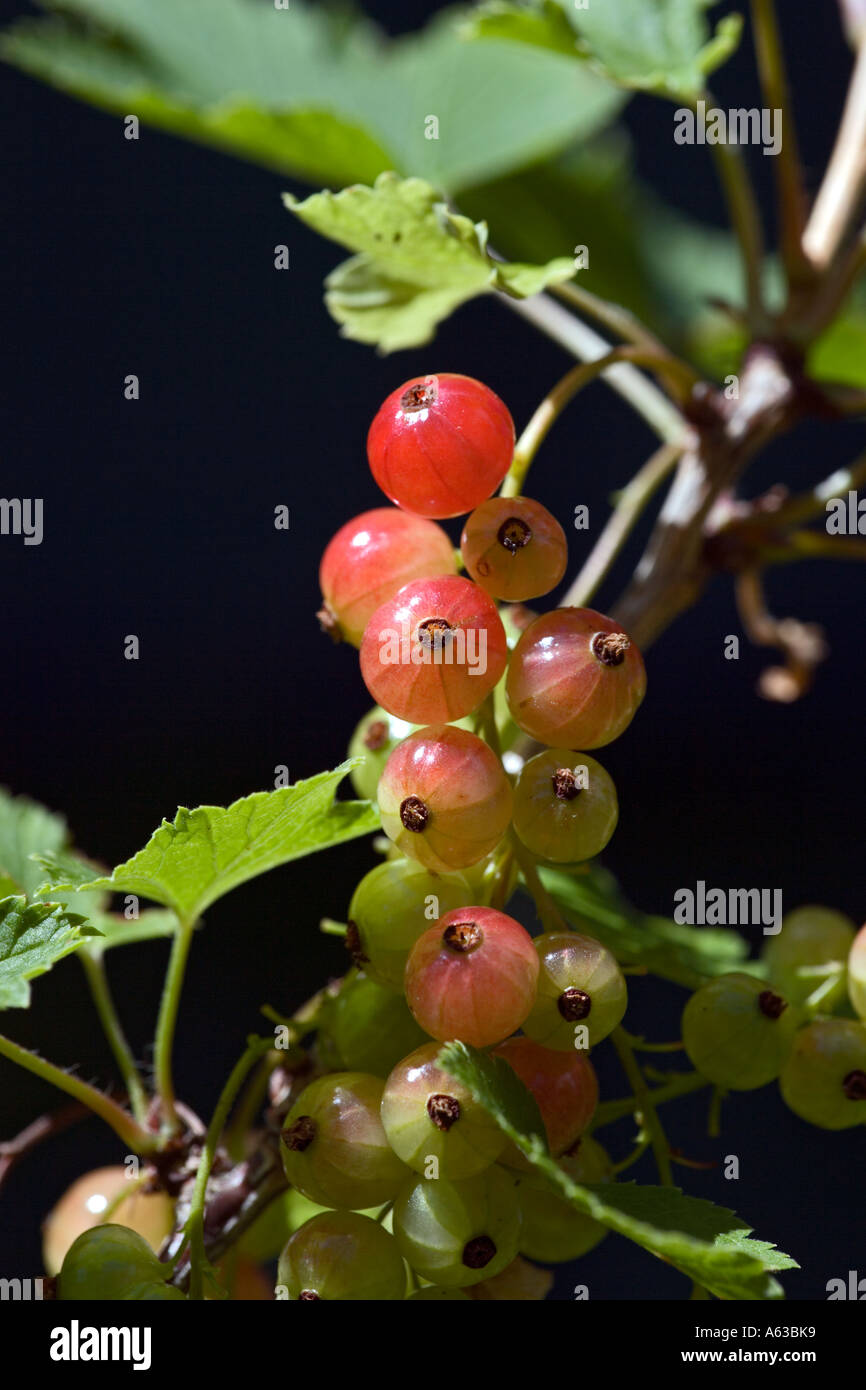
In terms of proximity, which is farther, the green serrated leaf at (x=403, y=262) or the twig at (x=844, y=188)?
the twig at (x=844, y=188)

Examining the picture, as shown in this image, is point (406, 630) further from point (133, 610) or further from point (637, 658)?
point (133, 610)

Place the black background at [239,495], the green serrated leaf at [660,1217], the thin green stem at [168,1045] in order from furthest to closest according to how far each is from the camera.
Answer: the black background at [239,495]
the thin green stem at [168,1045]
the green serrated leaf at [660,1217]

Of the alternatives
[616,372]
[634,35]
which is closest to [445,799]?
[616,372]

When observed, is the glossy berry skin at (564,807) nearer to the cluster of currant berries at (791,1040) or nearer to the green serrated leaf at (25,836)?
the cluster of currant berries at (791,1040)

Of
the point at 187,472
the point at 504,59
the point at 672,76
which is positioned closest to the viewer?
the point at 672,76

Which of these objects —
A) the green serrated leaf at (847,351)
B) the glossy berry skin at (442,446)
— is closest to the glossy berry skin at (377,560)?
the glossy berry skin at (442,446)

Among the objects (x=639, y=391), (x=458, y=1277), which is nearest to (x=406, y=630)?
(x=458, y=1277)

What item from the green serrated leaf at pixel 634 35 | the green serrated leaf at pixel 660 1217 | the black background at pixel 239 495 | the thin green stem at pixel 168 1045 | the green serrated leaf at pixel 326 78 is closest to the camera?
the green serrated leaf at pixel 660 1217
